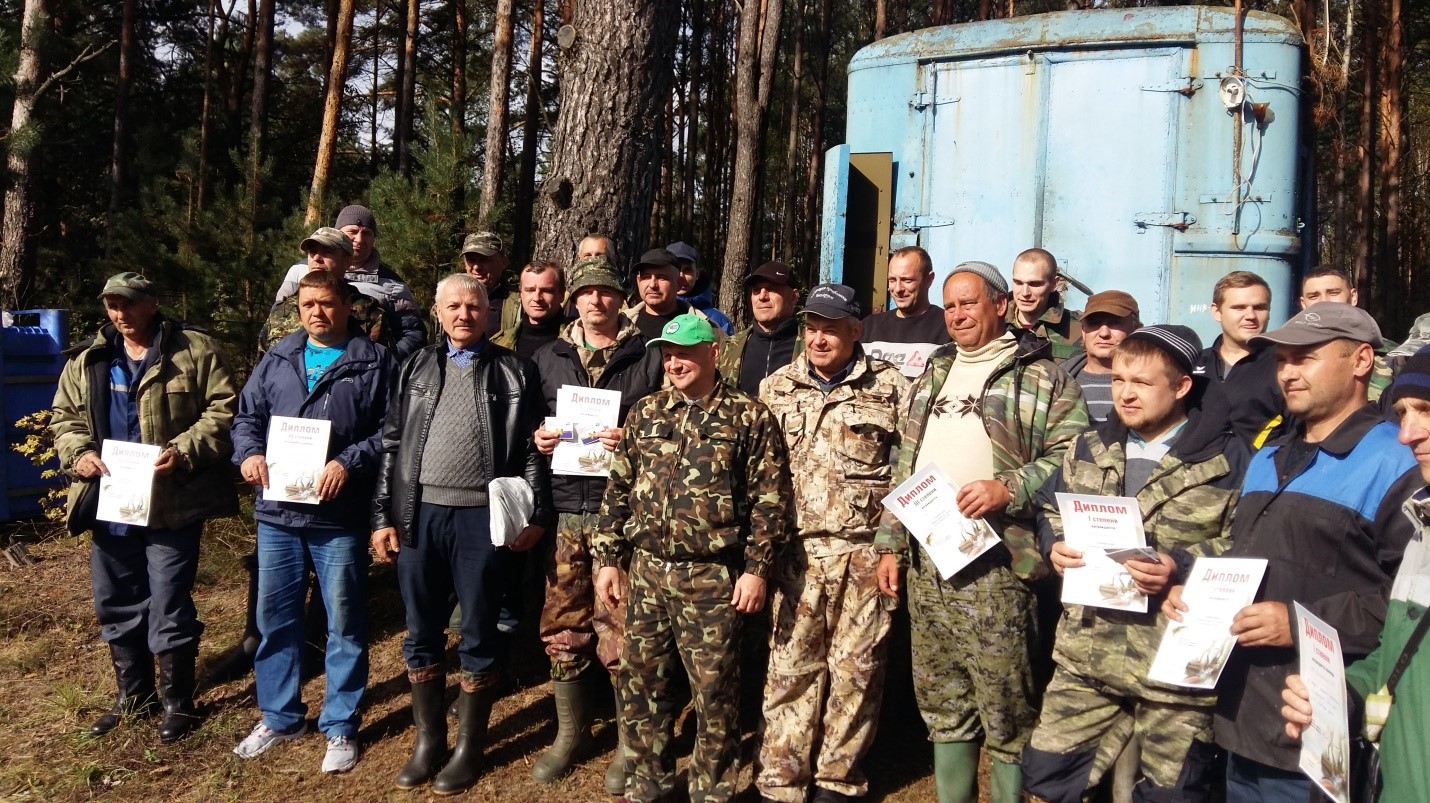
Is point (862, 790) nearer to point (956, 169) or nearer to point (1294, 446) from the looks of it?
point (1294, 446)

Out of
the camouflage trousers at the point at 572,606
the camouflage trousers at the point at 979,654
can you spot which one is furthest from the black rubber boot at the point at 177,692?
the camouflage trousers at the point at 979,654

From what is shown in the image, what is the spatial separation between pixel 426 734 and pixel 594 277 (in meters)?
2.05

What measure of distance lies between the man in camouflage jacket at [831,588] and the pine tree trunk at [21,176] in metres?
8.68

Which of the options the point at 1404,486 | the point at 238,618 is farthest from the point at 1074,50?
the point at 238,618

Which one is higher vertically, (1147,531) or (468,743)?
(1147,531)

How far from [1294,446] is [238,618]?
5.59 m

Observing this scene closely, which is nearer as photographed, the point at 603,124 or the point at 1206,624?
the point at 1206,624

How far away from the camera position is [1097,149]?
581 centimetres

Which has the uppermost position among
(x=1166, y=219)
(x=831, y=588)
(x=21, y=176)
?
(x=21, y=176)

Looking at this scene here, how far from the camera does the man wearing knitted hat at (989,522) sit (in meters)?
3.19

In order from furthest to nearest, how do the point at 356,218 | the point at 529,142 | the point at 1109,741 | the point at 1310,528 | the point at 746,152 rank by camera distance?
the point at 529,142 → the point at 746,152 → the point at 356,218 → the point at 1109,741 → the point at 1310,528

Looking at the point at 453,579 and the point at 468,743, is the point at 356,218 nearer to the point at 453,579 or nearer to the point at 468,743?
the point at 453,579

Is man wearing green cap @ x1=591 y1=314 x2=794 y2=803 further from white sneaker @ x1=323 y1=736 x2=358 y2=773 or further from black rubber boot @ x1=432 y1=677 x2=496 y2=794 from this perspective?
white sneaker @ x1=323 y1=736 x2=358 y2=773

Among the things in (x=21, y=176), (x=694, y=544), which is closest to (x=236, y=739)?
(x=694, y=544)
